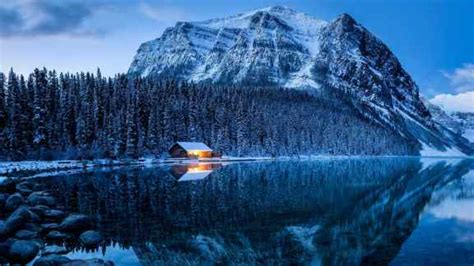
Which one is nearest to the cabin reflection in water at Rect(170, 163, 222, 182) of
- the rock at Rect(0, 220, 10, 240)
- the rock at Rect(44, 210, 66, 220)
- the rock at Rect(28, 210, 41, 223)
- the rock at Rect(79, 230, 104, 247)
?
the rock at Rect(44, 210, 66, 220)

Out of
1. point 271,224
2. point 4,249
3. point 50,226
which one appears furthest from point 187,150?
point 4,249

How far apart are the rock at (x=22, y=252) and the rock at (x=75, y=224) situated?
17.6 ft

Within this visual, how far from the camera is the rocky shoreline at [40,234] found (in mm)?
19797

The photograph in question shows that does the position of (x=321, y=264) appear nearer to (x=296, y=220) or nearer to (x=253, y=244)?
(x=253, y=244)

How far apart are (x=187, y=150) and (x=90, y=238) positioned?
89477mm

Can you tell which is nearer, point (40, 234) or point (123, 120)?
point (40, 234)

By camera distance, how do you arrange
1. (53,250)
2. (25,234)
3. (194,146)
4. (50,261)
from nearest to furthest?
1. (50,261)
2. (53,250)
3. (25,234)
4. (194,146)

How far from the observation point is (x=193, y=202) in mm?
38219

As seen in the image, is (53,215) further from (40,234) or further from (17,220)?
(17,220)

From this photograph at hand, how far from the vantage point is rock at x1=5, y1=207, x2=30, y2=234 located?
23.4 m

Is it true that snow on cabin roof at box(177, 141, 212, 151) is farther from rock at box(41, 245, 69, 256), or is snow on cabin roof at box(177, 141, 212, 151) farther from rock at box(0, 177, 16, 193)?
rock at box(41, 245, 69, 256)

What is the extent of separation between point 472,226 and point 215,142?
320ft

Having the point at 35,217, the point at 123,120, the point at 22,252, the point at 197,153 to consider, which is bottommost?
the point at 22,252

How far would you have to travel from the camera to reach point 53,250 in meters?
21.2
